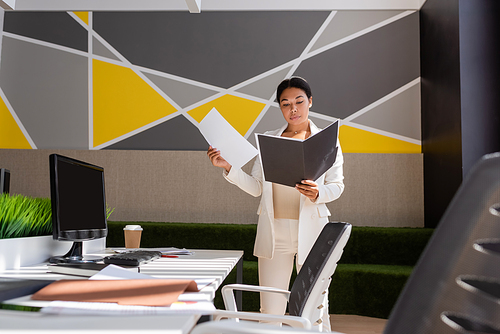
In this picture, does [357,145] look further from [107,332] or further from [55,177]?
[107,332]

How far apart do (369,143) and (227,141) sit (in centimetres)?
256

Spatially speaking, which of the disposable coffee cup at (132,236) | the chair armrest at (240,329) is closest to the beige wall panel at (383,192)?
the disposable coffee cup at (132,236)

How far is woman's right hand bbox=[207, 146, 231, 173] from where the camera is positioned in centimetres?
218

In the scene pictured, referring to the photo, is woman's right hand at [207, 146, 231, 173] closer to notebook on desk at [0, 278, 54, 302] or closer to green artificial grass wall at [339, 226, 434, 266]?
notebook on desk at [0, 278, 54, 302]

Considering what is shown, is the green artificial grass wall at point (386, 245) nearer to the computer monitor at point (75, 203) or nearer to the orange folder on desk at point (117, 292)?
the computer monitor at point (75, 203)

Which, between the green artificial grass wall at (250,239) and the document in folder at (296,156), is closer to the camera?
the document in folder at (296,156)

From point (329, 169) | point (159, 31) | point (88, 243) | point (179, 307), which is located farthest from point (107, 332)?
point (159, 31)

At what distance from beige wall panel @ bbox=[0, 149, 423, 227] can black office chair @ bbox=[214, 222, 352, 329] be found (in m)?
2.88

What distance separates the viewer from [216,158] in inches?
86.6

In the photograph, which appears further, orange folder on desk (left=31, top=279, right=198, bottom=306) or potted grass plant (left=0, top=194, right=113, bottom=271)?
potted grass plant (left=0, top=194, right=113, bottom=271)

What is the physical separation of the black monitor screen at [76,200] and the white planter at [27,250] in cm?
13

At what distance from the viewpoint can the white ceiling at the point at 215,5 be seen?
441cm

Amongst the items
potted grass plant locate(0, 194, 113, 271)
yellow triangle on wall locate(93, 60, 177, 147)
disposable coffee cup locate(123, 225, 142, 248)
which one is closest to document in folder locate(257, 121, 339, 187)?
disposable coffee cup locate(123, 225, 142, 248)

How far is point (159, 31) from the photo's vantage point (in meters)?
4.57
